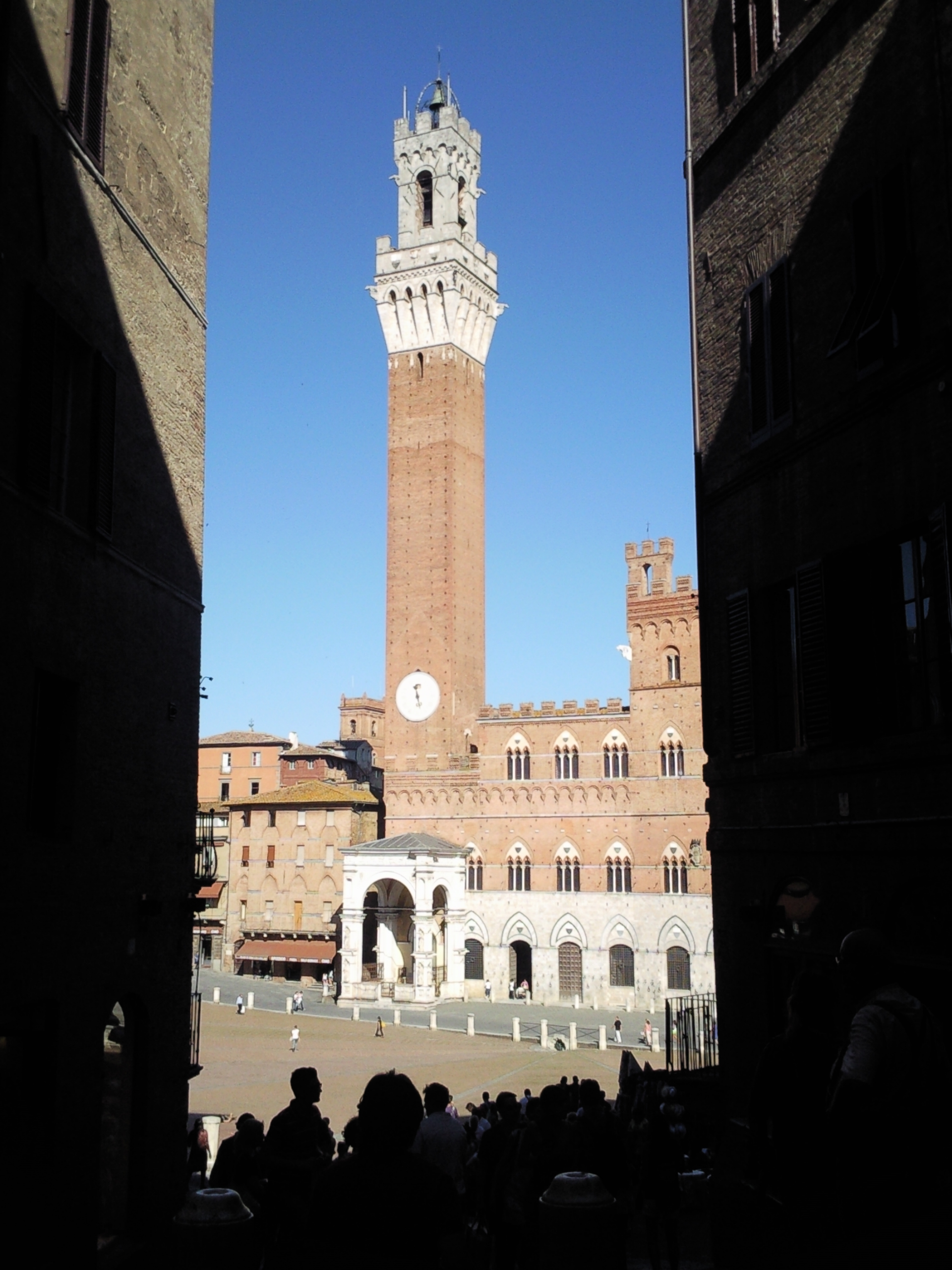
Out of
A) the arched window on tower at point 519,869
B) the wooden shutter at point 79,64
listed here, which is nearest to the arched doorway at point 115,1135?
the wooden shutter at point 79,64

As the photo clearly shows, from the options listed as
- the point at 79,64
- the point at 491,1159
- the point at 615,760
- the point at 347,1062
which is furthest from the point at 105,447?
the point at 615,760

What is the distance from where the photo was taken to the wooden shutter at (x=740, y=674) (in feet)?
40.1

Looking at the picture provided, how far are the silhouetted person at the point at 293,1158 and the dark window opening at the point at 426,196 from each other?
189 feet

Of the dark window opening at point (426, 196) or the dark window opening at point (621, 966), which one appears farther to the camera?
the dark window opening at point (426, 196)

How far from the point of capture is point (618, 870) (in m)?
51.6

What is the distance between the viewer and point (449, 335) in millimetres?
58812

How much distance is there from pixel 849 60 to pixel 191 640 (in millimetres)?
9027

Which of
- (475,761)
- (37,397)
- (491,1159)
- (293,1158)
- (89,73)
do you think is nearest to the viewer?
(293,1158)

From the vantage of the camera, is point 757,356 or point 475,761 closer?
point 757,356

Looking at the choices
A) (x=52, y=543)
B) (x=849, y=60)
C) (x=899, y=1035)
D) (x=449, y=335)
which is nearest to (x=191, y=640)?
(x=52, y=543)

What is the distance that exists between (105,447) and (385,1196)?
927 cm

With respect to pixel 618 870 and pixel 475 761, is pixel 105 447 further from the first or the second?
pixel 475 761

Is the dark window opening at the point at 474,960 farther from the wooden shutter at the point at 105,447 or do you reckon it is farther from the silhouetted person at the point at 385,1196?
the silhouetted person at the point at 385,1196

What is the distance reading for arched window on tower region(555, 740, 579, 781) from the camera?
53.6m
